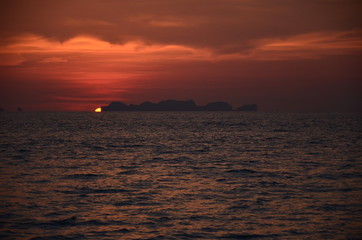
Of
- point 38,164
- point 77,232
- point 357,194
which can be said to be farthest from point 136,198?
point 38,164

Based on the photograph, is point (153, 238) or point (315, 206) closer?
point (153, 238)

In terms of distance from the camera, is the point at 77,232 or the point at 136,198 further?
the point at 136,198

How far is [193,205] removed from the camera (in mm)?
20156

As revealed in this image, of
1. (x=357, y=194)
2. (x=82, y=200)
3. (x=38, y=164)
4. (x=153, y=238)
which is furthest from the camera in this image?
(x=38, y=164)

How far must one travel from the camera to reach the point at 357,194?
23172mm

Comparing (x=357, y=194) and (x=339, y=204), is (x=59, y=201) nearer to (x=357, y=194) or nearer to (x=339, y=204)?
(x=339, y=204)

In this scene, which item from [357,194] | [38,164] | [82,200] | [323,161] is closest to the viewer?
[82,200]

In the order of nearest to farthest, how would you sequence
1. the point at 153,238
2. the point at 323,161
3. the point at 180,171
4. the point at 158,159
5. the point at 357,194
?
the point at 153,238 < the point at 357,194 < the point at 180,171 < the point at 323,161 < the point at 158,159

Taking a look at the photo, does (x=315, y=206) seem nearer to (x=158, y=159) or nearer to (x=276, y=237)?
(x=276, y=237)

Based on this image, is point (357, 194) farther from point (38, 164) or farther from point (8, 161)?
point (8, 161)

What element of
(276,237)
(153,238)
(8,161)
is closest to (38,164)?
(8,161)

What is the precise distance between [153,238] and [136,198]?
7129mm

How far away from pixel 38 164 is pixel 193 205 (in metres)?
23.0

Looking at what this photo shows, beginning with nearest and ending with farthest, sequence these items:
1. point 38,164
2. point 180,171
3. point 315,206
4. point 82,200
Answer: point 315,206
point 82,200
point 180,171
point 38,164
